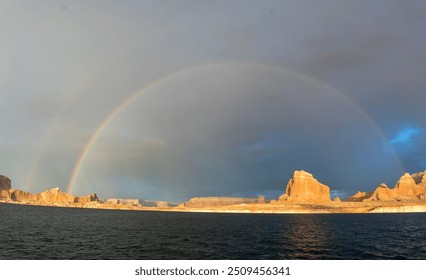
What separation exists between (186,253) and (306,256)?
19812 mm

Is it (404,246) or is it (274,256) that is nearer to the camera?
(274,256)

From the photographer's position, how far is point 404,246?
65312 mm

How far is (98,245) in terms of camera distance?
64312 millimetres

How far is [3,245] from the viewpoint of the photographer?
61562 mm
